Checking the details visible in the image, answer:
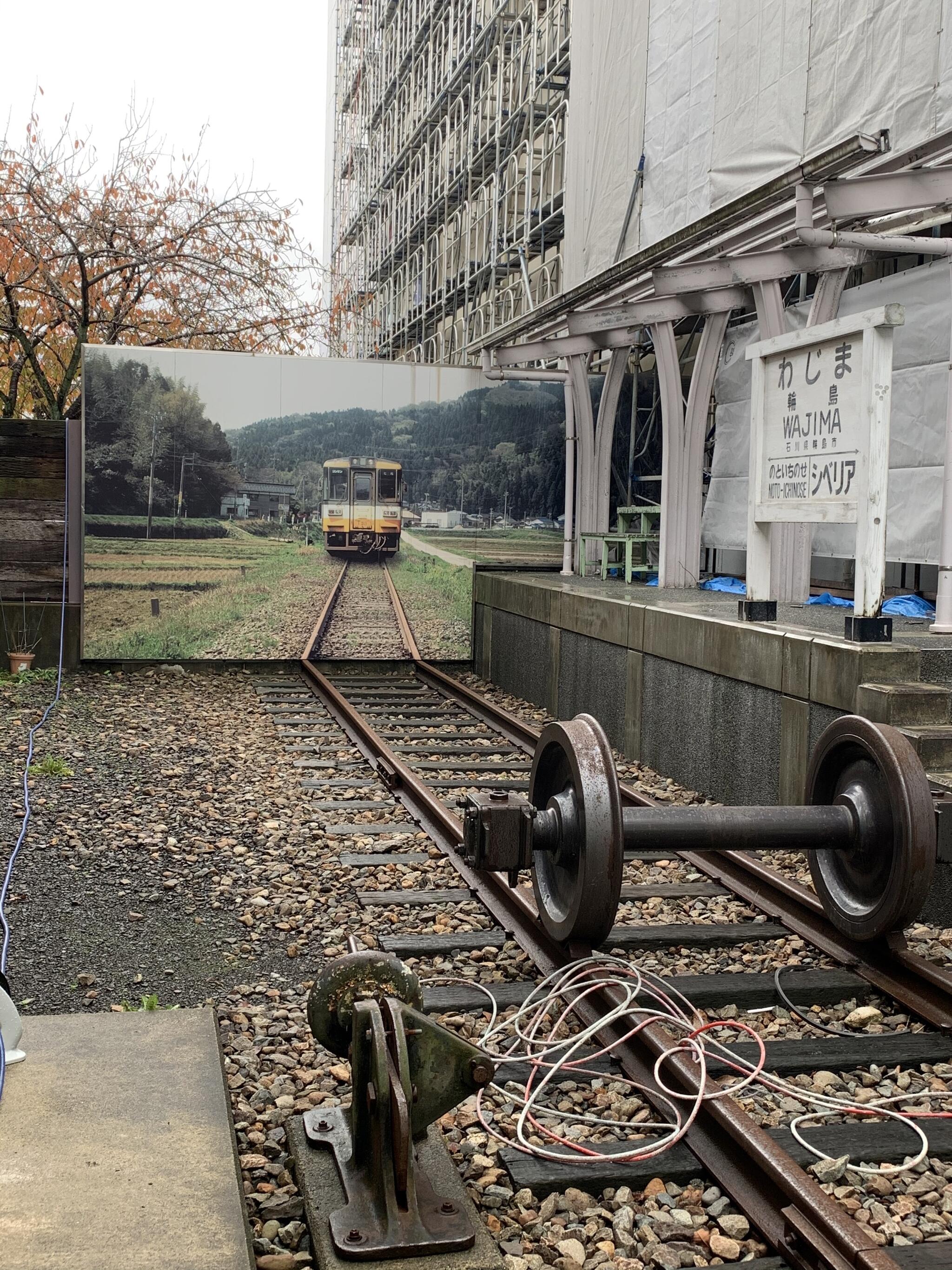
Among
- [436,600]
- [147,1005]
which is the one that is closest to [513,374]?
[436,600]

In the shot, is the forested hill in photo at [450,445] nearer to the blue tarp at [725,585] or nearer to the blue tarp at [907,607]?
the blue tarp at [725,585]

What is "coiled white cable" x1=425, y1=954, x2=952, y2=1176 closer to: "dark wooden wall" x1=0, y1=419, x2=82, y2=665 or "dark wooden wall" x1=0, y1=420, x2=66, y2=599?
"dark wooden wall" x1=0, y1=419, x2=82, y2=665

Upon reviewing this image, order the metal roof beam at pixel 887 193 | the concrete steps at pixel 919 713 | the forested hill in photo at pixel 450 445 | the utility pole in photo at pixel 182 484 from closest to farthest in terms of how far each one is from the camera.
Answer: the concrete steps at pixel 919 713, the metal roof beam at pixel 887 193, the utility pole in photo at pixel 182 484, the forested hill in photo at pixel 450 445

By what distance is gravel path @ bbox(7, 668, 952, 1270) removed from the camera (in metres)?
2.92

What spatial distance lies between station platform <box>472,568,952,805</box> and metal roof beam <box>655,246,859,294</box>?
2.34 m

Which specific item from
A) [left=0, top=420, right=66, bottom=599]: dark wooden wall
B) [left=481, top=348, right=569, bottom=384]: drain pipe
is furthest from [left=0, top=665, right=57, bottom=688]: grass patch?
[left=481, top=348, right=569, bottom=384]: drain pipe

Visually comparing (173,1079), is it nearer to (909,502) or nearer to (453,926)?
(453,926)

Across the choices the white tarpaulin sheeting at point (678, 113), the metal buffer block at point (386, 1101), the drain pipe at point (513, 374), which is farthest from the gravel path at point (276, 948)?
the white tarpaulin sheeting at point (678, 113)

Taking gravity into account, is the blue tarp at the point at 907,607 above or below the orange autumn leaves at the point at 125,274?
below

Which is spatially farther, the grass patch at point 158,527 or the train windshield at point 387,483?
the train windshield at point 387,483

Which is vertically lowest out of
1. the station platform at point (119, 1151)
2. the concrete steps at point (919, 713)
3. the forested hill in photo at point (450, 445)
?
the station platform at point (119, 1151)

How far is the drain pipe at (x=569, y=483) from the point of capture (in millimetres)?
13562

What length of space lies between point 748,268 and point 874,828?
5.84m

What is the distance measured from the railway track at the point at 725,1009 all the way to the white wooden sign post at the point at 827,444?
1532mm
